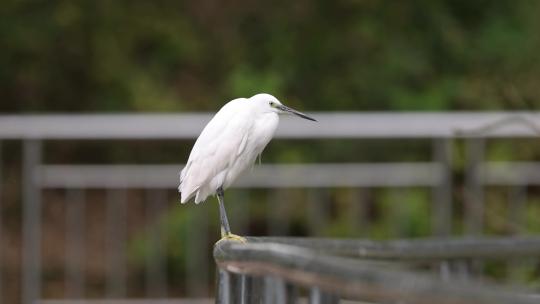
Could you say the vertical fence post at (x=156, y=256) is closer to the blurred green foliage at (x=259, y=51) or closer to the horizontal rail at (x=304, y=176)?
the horizontal rail at (x=304, y=176)

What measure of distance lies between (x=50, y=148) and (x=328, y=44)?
222cm

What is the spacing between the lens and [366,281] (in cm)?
138

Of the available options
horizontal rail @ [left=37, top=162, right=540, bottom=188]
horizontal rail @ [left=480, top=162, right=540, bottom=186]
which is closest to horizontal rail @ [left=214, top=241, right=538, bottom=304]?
horizontal rail @ [left=37, top=162, right=540, bottom=188]

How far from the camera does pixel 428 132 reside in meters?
5.62

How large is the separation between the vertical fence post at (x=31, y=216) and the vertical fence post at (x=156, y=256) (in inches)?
24.7

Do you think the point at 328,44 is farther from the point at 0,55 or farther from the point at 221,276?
the point at 221,276

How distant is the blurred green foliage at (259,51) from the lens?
9.15 meters

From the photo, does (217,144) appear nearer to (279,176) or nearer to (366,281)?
(366,281)

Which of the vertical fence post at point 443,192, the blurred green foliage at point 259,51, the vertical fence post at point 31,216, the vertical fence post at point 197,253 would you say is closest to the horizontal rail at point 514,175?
the vertical fence post at point 443,192

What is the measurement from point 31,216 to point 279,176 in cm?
110

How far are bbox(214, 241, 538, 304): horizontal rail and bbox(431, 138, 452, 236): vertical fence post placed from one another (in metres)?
3.84

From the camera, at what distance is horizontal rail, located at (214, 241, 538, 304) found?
48.3 inches

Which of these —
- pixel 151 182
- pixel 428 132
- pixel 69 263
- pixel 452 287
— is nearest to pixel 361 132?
pixel 428 132

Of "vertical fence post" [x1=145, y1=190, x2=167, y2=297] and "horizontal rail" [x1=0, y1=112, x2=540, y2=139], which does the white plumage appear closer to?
"horizontal rail" [x1=0, y1=112, x2=540, y2=139]
